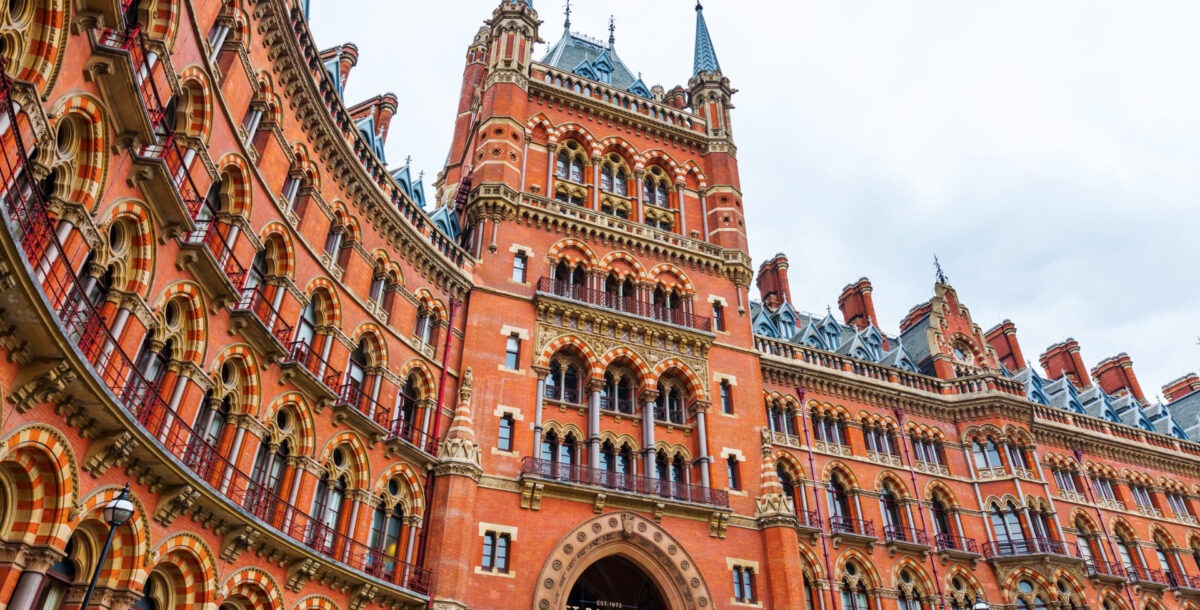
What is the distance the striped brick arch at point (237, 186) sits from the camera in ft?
64.5

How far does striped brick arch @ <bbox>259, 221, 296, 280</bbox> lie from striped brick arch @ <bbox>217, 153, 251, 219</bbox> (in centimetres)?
153

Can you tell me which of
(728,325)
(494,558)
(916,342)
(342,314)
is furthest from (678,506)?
(916,342)

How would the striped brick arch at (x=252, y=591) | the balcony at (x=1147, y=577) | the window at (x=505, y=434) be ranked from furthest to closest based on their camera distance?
the balcony at (x=1147, y=577) → the window at (x=505, y=434) → the striped brick arch at (x=252, y=591)

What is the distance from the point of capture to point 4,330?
11875 mm

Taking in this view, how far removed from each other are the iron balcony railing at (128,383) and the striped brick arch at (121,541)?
126 centimetres

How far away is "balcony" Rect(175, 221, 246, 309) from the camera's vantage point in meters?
17.5

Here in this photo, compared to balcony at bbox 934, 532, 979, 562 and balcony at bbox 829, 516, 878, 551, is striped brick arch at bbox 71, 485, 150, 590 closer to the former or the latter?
balcony at bbox 829, 516, 878, 551

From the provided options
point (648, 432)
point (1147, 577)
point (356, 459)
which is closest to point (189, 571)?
point (356, 459)

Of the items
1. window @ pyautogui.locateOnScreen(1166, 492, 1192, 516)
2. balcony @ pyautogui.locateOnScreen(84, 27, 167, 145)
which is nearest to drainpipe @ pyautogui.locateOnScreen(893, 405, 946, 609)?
window @ pyautogui.locateOnScreen(1166, 492, 1192, 516)

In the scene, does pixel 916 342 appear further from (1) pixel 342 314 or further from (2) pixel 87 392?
(2) pixel 87 392

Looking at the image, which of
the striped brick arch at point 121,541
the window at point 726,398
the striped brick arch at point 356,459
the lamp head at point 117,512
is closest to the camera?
the lamp head at point 117,512

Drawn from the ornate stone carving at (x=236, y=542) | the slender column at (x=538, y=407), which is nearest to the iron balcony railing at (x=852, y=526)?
the slender column at (x=538, y=407)

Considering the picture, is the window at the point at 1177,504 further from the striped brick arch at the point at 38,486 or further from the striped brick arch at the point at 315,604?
the striped brick arch at the point at 38,486

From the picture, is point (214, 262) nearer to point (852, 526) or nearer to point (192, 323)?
point (192, 323)
